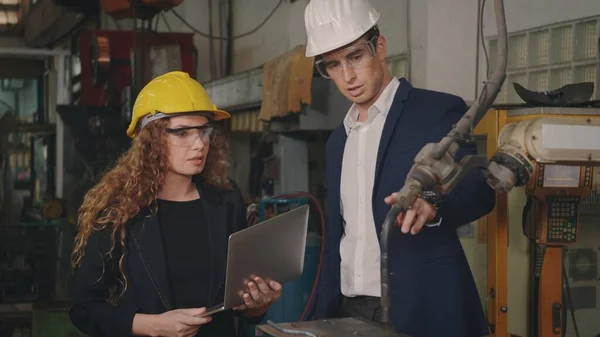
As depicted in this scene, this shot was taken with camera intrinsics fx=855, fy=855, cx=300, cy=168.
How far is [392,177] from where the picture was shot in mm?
2145

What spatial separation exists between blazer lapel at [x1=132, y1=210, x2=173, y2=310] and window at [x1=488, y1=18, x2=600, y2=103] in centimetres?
192

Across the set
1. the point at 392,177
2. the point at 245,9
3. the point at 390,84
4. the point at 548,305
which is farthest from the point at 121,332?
the point at 245,9

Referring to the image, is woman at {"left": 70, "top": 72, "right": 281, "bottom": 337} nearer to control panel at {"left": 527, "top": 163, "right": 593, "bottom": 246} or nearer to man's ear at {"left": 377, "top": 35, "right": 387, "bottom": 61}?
man's ear at {"left": 377, "top": 35, "right": 387, "bottom": 61}

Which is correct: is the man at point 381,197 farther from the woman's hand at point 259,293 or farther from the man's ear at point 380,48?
the woman's hand at point 259,293

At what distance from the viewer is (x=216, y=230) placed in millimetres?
2246

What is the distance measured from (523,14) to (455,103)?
5.97ft

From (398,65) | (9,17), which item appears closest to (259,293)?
(398,65)

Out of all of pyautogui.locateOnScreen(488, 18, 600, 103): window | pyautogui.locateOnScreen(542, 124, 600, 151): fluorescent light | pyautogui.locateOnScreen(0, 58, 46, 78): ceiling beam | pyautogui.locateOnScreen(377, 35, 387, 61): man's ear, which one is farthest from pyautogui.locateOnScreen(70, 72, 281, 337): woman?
pyautogui.locateOnScreen(0, 58, 46, 78): ceiling beam

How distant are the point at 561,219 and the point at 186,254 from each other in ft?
4.39

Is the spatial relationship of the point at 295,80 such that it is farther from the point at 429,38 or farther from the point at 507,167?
the point at 507,167

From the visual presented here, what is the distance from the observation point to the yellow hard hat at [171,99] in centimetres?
223

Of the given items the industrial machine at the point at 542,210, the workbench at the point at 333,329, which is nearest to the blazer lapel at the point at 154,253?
the workbench at the point at 333,329

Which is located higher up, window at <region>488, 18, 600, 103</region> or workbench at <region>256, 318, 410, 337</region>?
window at <region>488, 18, 600, 103</region>

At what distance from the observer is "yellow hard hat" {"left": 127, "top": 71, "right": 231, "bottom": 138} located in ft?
7.32
